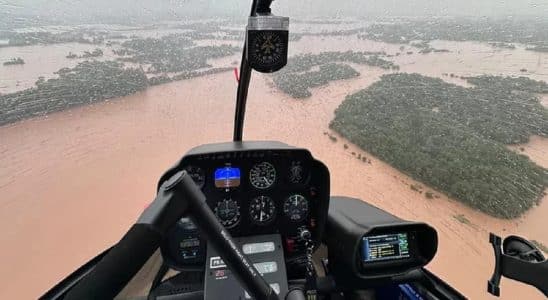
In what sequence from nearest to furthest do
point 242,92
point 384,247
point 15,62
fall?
point 384,247 → point 242,92 → point 15,62

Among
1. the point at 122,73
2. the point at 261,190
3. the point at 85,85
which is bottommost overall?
the point at 261,190

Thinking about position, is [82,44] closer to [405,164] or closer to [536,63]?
[405,164]

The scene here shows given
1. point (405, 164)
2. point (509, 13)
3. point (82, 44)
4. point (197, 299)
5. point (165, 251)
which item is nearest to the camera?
point (197, 299)

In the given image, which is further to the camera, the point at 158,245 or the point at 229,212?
the point at 229,212

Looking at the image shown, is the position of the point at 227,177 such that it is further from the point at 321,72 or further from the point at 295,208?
the point at 321,72

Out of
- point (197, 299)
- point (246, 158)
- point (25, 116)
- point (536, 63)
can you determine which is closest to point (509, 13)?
point (536, 63)

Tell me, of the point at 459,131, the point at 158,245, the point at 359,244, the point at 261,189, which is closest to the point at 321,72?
the point at 459,131
